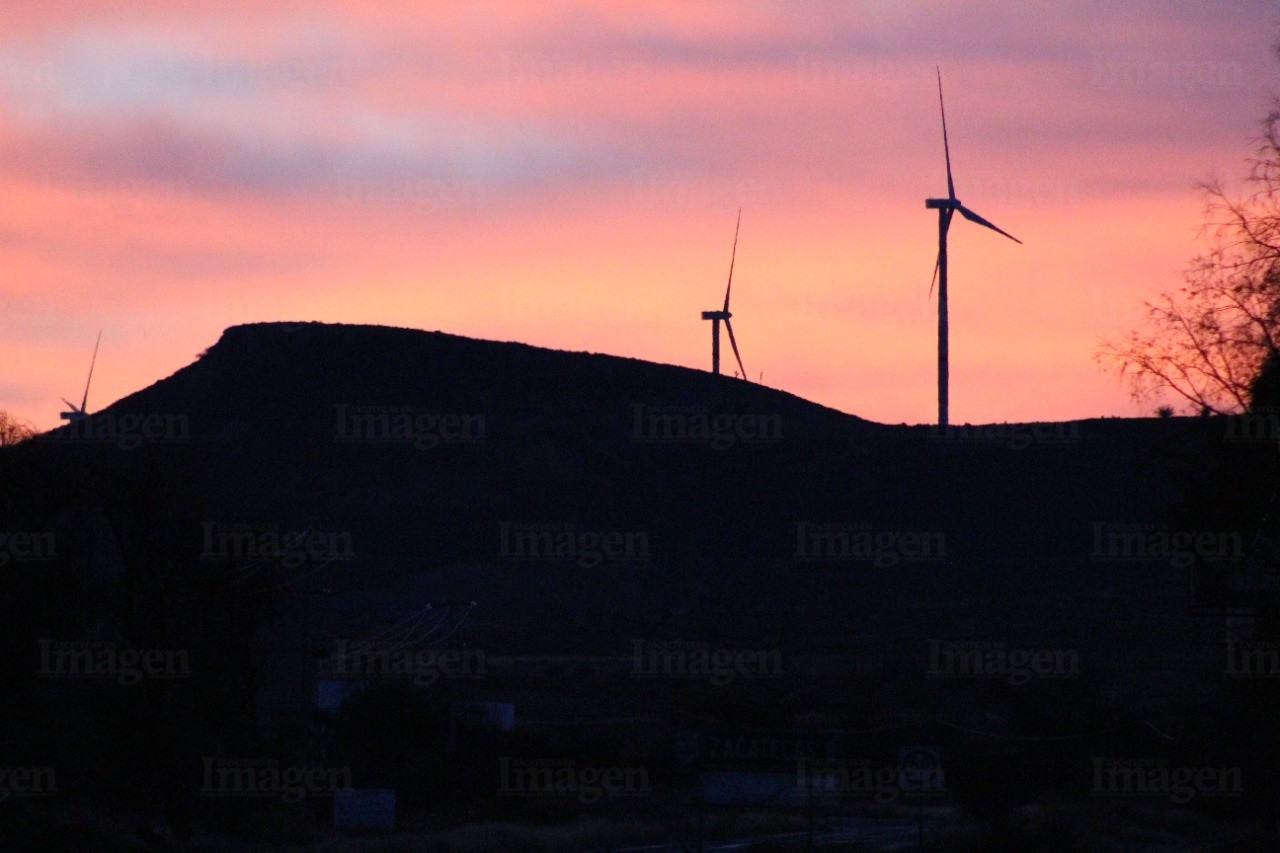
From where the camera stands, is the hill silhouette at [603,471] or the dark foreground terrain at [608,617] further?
the hill silhouette at [603,471]

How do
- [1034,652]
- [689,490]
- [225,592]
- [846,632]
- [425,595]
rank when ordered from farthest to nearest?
[689,490] → [425,595] → [846,632] → [1034,652] → [225,592]

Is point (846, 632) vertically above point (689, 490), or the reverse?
point (689, 490)

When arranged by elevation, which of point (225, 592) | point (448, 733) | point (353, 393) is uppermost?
point (353, 393)

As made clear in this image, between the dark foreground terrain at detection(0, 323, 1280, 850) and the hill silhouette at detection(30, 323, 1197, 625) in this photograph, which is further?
the hill silhouette at detection(30, 323, 1197, 625)

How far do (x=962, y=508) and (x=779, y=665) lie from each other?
40.3m

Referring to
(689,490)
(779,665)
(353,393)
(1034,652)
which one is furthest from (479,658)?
(353,393)

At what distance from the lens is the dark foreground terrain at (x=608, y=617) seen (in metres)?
31.9

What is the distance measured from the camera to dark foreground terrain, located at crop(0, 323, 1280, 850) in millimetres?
31859

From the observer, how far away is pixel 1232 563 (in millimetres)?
23719

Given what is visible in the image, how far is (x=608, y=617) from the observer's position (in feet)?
292

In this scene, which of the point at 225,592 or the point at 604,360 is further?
the point at 604,360

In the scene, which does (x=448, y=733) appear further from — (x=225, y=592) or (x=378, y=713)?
(x=225, y=592)

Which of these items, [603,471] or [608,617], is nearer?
[608,617]

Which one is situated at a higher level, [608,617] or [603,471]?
[603,471]
